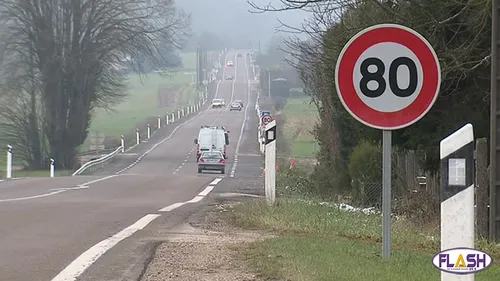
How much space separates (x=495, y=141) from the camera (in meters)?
11.6

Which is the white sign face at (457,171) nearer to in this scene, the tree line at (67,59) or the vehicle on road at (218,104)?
the tree line at (67,59)

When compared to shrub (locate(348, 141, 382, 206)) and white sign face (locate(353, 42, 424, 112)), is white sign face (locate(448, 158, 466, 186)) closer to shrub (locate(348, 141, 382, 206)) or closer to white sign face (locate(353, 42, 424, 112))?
white sign face (locate(353, 42, 424, 112))

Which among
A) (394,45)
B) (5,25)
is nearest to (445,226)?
(394,45)

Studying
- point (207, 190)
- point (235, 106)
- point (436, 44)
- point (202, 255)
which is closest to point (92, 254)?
point (202, 255)

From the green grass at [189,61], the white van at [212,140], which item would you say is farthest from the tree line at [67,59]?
the green grass at [189,61]

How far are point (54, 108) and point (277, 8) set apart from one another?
128 ft

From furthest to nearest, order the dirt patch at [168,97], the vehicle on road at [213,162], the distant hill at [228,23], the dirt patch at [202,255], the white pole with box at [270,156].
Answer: the distant hill at [228,23]
the dirt patch at [168,97]
the vehicle on road at [213,162]
the white pole with box at [270,156]
the dirt patch at [202,255]

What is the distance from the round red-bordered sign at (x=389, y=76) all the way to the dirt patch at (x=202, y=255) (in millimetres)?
1983

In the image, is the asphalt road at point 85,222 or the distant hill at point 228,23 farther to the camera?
the distant hill at point 228,23

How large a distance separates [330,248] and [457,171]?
4.47m

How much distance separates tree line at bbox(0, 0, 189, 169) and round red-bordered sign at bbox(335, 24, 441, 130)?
45.3m

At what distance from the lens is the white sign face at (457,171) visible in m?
5.00

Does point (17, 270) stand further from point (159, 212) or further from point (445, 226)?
point (159, 212)

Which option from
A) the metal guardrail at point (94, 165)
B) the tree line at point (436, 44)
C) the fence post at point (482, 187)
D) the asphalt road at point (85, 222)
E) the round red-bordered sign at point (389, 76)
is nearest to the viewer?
the round red-bordered sign at point (389, 76)
